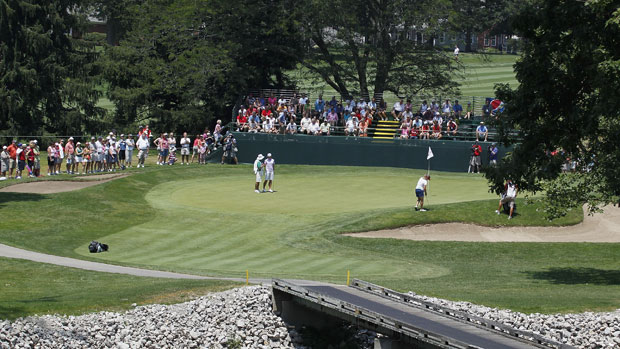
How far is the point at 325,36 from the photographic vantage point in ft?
199

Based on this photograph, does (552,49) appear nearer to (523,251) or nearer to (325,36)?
(523,251)

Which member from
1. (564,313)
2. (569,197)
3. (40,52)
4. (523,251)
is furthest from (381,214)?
(40,52)

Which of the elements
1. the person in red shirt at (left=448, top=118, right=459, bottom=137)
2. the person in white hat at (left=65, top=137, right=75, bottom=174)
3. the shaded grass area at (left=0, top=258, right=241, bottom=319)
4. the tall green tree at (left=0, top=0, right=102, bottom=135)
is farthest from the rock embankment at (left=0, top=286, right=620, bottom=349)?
the tall green tree at (left=0, top=0, right=102, bottom=135)

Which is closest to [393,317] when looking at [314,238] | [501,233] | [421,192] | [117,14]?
[314,238]

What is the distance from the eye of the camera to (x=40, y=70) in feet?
194

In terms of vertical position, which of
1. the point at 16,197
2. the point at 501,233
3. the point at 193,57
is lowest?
the point at 501,233

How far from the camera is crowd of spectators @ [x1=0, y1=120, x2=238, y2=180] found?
141ft

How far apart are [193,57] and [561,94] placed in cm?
3462

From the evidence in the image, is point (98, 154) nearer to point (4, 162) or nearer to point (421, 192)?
point (4, 162)

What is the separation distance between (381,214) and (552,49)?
1344cm

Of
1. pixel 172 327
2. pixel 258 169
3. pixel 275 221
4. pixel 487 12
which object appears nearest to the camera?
pixel 172 327

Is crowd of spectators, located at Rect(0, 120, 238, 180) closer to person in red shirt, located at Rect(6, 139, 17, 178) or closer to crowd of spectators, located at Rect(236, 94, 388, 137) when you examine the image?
person in red shirt, located at Rect(6, 139, 17, 178)

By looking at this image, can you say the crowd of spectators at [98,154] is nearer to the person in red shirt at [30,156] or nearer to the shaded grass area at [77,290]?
the person in red shirt at [30,156]

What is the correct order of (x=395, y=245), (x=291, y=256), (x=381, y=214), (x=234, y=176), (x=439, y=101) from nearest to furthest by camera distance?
(x=291, y=256), (x=395, y=245), (x=381, y=214), (x=234, y=176), (x=439, y=101)
